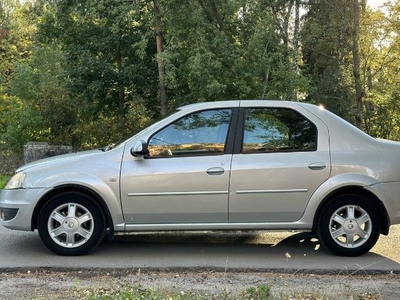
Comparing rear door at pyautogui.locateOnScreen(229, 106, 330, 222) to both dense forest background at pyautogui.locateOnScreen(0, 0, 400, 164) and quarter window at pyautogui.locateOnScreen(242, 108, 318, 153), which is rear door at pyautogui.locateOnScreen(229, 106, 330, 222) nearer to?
quarter window at pyautogui.locateOnScreen(242, 108, 318, 153)

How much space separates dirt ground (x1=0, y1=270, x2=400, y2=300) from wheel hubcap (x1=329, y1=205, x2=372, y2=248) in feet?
2.17

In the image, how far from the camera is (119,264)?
16.6ft

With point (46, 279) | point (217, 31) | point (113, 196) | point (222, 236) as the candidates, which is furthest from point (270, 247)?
point (217, 31)

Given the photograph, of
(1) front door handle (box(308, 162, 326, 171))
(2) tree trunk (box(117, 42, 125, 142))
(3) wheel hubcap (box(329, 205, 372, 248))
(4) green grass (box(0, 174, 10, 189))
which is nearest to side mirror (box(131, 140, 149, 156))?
(1) front door handle (box(308, 162, 326, 171))

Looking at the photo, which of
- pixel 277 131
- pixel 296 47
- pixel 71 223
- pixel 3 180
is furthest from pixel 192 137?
pixel 296 47

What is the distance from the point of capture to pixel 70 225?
531cm

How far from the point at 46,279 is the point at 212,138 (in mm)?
2333

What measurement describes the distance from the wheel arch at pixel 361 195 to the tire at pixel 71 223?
8.12 feet

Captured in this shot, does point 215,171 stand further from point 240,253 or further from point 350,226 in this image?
point 350,226

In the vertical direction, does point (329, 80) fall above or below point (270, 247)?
above

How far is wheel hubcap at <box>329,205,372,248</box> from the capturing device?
5.41 m

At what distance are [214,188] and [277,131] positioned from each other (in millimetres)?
1025

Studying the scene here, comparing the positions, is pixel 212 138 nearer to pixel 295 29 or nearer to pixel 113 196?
pixel 113 196

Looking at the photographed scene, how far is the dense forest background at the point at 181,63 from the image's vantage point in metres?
14.1
